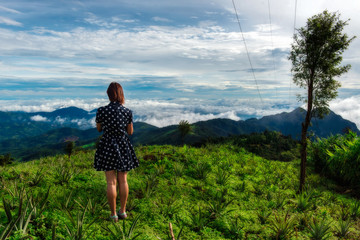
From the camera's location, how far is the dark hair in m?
3.93

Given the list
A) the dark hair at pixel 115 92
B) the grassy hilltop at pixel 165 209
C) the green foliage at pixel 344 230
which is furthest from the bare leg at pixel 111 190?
the green foliage at pixel 344 230

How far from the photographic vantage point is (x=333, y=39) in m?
7.56

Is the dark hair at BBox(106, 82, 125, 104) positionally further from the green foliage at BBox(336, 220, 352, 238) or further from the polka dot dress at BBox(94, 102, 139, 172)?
the green foliage at BBox(336, 220, 352, 238)

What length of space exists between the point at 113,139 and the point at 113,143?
0.08 m

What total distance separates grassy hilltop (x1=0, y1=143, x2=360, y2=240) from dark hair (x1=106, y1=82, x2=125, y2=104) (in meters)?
1.95

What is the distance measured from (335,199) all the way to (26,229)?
30.9 feet

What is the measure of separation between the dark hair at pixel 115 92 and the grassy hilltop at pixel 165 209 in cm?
195

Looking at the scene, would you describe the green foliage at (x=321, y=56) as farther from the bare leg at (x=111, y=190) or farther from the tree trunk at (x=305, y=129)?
the bare leg at (x=111, y=190)

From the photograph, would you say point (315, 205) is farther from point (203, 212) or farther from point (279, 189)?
point (203, 212)

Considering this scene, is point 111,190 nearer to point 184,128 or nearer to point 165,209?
point 165,209

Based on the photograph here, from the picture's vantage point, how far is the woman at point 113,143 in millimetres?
3918

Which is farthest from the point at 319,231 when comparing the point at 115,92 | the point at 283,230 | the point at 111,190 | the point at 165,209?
the point at 115,92

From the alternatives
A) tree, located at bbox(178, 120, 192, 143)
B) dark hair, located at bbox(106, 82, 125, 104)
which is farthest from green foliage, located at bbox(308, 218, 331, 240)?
tree, located at bbox(178, 120, 192, 143)

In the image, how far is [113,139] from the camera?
4.04 meters
